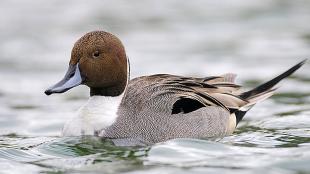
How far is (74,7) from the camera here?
1641 centimetres

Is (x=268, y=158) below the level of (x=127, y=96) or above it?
below

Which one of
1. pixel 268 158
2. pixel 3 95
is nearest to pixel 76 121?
pixel 268 158

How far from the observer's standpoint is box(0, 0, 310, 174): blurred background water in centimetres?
751

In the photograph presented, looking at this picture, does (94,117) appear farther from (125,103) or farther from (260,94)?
(260,94)

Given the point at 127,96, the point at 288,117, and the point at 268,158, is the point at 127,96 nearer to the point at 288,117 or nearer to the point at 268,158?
the point at 268,158

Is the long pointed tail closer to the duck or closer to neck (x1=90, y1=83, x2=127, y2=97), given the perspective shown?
the duck

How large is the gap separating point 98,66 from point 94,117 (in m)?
0.48

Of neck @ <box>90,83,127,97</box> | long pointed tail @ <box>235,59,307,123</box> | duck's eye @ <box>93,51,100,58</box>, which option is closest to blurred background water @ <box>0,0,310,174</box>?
long pointed tail @ <box>235,59,307,123</box>

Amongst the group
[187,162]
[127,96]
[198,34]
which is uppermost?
[198,34]

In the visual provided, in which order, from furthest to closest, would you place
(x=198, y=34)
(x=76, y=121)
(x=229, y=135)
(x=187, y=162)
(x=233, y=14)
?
(x=233, y=14), (x=198, y=34), (x=229, y=135), (x=76, y=121), (x=187, y=162)

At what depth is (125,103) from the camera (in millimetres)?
8180

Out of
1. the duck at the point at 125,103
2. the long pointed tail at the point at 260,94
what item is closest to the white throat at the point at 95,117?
the duck at the point at 125,103

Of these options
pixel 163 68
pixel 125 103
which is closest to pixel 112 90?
pixel 125 103

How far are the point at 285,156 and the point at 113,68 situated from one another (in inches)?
71.0
